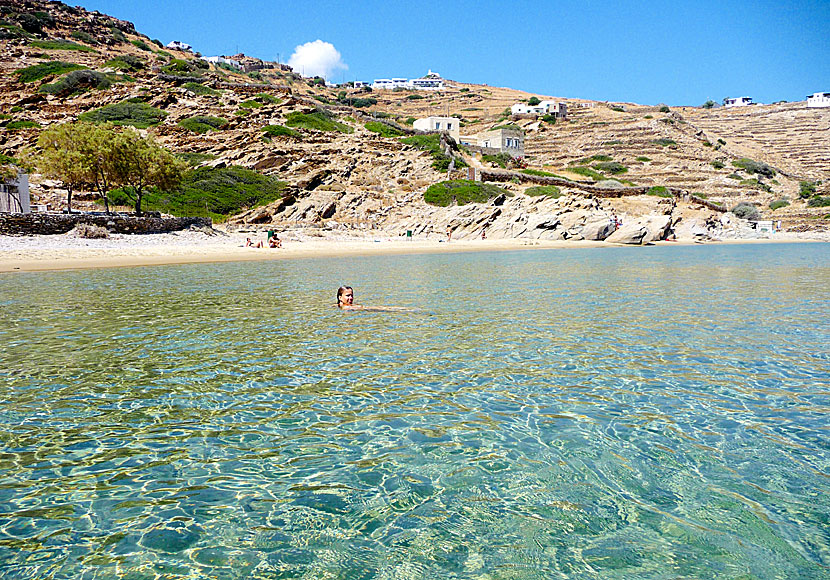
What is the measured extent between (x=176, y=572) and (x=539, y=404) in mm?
4407

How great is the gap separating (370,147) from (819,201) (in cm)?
5634

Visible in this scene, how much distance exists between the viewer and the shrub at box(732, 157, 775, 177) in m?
81.6

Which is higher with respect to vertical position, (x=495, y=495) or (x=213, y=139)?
(x=213, y=139)

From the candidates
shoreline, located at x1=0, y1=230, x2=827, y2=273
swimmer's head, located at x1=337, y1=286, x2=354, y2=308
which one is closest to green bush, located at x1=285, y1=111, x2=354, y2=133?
shoreline, located at x1=0, y1=230, x2=827, y2=273

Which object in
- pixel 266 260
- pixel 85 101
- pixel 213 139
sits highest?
pixel 85 101

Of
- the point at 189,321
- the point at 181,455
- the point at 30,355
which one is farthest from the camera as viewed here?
the point at 189,321

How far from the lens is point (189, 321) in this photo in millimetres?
12211

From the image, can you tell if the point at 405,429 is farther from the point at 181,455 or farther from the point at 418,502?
the point at 181,455

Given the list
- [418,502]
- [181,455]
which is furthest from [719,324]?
[181,455]

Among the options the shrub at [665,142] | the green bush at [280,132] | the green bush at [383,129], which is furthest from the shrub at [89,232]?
the shrub at [665,142]

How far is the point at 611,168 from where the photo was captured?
80.2m

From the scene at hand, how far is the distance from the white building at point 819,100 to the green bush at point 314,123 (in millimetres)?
114324

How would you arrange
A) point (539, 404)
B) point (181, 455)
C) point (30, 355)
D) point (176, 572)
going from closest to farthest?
point (176, 572)
point (181, 455)
point (539, 404)
point (30, 355)

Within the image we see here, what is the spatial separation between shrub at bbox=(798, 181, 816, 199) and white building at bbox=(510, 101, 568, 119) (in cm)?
4521
